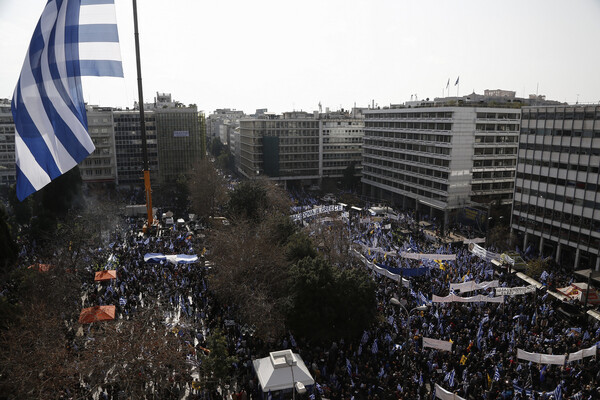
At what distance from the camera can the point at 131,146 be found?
8375cm

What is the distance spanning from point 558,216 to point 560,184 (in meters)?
3.20

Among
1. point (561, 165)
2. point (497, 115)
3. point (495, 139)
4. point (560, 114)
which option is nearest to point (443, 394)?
point (561, 165)

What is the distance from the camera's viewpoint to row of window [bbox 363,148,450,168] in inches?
2367

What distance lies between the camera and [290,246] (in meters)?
31.6

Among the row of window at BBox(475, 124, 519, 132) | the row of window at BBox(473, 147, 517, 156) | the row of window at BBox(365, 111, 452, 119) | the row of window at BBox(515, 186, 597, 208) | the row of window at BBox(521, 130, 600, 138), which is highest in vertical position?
the row of window at BBox(365, 111, 452, 119)

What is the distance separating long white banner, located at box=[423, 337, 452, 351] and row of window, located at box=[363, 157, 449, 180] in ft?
132

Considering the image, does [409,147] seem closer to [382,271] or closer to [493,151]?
[493,151]

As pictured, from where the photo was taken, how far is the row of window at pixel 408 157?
6012cm

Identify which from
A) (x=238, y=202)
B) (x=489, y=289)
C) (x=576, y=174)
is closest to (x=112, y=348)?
(x=489, y=289)

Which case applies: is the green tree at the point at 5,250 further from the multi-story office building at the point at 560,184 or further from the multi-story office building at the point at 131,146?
the multi-story office building at the point at 131,146

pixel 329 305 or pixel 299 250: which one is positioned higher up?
pixel 299 250

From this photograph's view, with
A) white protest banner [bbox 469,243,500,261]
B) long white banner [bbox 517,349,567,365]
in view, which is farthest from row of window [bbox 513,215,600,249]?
long white banner [bbox 517,349,567,365]

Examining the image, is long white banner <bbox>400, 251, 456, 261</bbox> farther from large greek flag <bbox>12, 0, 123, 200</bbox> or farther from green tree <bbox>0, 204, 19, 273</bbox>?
green tree <bbox>0, 204, 19, 273</bbox>

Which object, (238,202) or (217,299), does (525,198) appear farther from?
(217,299)
